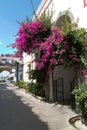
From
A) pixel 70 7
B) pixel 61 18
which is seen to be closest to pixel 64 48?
pixel 70 7

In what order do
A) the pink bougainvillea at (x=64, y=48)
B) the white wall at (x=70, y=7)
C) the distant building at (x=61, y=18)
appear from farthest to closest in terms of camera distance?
the distant building at (x=61, y=18) → the white wall at (x=70, y=7) → the pink bougainvillea at (x=64, y=48)

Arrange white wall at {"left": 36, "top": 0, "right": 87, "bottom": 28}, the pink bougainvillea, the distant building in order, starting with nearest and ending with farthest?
the pink bougainvillea
white wall at {"left": 36, "top": 0, "right": 87, "bottom": 28}
the distant building

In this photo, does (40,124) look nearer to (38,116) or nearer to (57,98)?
(38,116)

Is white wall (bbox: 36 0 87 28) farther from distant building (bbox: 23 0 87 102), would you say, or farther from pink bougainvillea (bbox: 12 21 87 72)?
pink bougainvillea (bbox: 12 21 87 72)

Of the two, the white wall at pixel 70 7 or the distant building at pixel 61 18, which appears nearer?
the white wall at pixel 70 7

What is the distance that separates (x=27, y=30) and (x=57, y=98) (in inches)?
187

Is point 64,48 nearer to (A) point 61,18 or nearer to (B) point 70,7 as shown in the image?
(B) point 70,7

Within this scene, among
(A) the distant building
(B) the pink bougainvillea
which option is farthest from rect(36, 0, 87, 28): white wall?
(B) the pink bougainvillea

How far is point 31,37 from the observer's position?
47.7ft

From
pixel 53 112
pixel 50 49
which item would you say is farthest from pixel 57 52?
pixel 53 112

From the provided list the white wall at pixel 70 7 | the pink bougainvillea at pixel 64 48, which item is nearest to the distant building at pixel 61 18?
the white wall at pixel 70 7

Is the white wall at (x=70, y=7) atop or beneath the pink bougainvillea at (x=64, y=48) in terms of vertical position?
atop

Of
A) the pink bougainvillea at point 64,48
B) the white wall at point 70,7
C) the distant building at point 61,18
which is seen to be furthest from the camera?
the distant building at point 61,18

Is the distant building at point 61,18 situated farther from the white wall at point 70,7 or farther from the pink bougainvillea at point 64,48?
the pink bougainvillea at point 64,48
